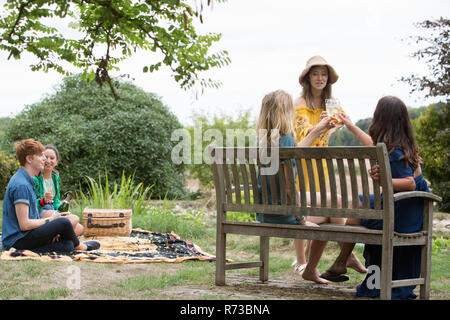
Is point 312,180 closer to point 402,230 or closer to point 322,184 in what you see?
point 322,184

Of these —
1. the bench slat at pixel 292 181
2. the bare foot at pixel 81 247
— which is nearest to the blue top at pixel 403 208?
the bench slat at pixel 292 181

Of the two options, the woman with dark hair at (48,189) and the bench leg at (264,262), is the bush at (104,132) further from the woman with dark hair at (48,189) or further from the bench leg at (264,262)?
the bench leg at (264,262)

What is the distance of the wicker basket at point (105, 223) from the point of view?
7.16m

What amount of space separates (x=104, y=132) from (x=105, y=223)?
4.42 m

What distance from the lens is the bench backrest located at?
3.62 meters

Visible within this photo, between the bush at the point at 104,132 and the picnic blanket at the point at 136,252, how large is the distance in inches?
155

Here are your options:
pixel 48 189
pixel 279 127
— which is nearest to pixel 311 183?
pixel 279 127

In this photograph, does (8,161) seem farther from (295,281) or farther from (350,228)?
(350,228)

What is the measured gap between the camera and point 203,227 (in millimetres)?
7859

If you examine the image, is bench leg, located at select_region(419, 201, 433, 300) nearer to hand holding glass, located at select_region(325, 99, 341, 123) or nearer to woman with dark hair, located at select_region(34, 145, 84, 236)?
hand holding glass, located at select_region(325, 99, 341, 123)

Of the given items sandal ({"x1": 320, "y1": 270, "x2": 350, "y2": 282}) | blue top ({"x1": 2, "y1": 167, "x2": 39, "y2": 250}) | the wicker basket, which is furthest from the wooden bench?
the wicker basket

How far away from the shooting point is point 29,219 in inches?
214

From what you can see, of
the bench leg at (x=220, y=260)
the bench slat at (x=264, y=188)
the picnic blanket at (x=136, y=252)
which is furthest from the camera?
the picnic blanket at (x=136, y=252)

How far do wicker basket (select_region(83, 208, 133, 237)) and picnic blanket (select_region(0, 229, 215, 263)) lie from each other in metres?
0.09
